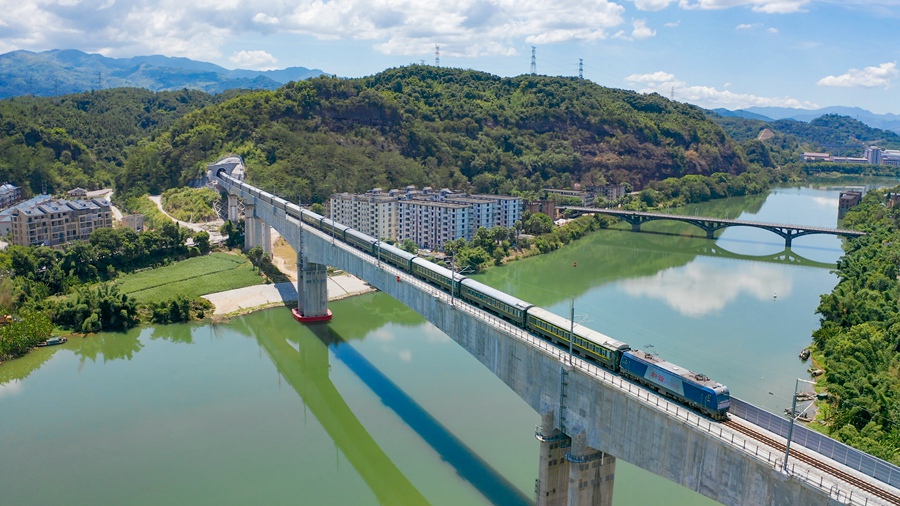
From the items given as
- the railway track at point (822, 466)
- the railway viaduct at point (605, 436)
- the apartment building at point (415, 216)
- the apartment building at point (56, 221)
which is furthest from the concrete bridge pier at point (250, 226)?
the railway track at point (822, 466)

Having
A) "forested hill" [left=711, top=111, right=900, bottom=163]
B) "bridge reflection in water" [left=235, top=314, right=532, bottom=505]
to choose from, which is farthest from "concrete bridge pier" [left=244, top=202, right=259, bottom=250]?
"forested hill" [left=711, top=111, right=900, bottom=163]

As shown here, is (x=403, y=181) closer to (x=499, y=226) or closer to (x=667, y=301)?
(x=499, y=226)

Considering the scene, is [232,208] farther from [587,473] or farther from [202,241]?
[587,473]

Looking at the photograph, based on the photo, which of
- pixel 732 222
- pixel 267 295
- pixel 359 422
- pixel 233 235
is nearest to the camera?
pixel 359 422

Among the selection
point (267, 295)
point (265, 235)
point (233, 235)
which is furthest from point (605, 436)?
point (233, 235)

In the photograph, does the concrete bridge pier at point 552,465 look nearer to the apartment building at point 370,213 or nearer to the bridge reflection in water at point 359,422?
the bridge reflection in water at point 359,422

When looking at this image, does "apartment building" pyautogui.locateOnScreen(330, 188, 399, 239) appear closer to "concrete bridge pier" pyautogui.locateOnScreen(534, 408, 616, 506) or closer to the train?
the train
